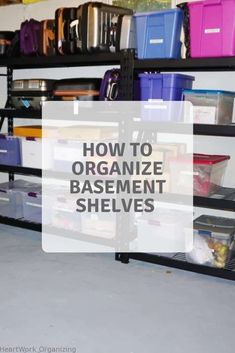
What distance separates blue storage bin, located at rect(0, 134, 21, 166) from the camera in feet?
10.9

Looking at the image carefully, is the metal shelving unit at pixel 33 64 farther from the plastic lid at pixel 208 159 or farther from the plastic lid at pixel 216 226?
the plastic lid at pixel 216 226

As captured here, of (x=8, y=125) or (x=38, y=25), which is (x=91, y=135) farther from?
(x=8, y=125)

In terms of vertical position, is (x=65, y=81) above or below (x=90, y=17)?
below

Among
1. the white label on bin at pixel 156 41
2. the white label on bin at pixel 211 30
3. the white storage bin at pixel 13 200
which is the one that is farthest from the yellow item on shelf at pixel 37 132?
the white label on bin at pixel 211 30

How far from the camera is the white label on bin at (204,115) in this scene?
248 cm

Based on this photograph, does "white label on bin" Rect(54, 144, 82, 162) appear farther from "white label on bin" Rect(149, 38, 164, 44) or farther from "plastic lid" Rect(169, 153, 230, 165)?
"white label on bin" Rect(149, 38, 164, 44)

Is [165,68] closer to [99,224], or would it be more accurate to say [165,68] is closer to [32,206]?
[99,224]

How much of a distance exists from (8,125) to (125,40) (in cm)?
166

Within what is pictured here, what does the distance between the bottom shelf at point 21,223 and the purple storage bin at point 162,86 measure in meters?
1.38

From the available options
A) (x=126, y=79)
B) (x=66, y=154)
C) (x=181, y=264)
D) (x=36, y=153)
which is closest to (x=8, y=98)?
(x=36, y=153)

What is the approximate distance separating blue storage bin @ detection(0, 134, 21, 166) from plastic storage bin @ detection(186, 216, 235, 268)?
161cm

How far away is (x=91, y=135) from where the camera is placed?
2.95m

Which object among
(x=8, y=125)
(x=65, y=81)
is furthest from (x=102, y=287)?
(x=8, y=125)

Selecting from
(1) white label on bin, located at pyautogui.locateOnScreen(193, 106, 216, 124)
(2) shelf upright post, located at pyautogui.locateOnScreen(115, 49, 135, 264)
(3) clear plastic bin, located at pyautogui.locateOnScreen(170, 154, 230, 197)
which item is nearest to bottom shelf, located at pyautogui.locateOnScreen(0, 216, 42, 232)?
(2) shelf upright post, located at pyautogui.locateOnScreen(115, 49, 135, 264)
